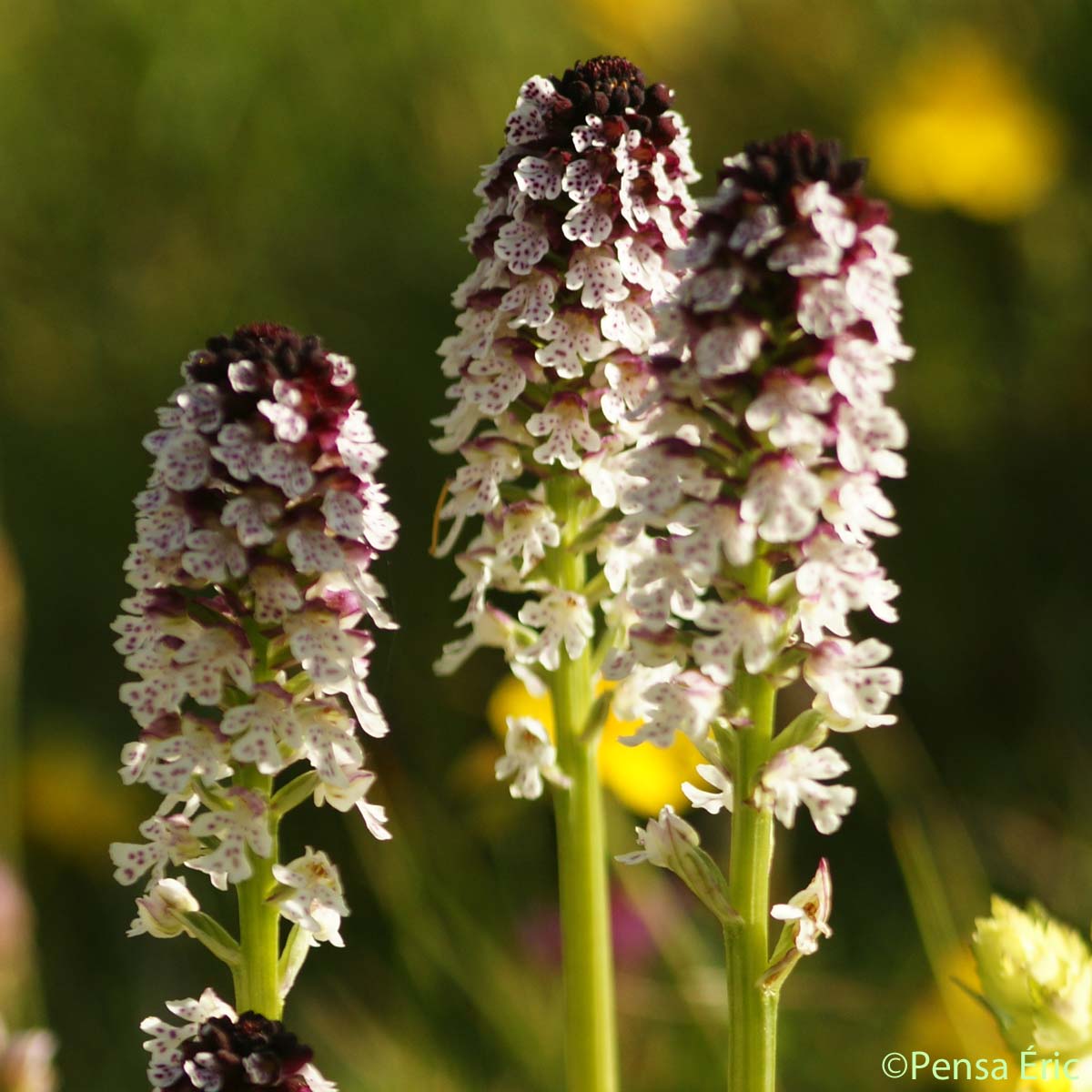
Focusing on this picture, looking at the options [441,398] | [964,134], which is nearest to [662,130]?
[441,398]

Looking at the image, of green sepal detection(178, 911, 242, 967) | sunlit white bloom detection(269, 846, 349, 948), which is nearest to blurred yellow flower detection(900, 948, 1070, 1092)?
sunlit white bloom detection(269, 846, 349, 948)

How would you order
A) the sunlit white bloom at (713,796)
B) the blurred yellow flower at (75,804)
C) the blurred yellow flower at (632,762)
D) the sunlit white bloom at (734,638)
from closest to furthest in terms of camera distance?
the sunlit white bloom at (734,638) → the sunlit white bloom at (713,796) → the blurred yellow flower at (632,762) → the blurred yellow flower at (75,804)

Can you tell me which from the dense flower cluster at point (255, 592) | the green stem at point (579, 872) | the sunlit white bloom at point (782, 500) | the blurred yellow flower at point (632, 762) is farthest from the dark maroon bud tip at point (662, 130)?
the blurred yellow flower at point (632, 762)

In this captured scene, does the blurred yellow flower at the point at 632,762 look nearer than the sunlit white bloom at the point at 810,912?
No

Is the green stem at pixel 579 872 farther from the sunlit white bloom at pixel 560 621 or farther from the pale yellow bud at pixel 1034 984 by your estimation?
the pale yellow bud at pixel 1034 984

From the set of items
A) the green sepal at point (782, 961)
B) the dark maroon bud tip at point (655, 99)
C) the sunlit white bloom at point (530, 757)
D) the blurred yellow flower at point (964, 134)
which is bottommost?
the green sepal at point (782, 961)
